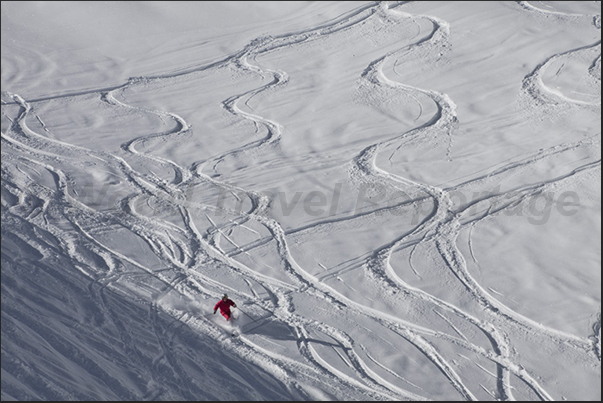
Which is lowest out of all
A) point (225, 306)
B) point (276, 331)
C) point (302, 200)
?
point (276, 331)

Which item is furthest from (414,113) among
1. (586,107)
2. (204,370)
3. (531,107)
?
(204,370)

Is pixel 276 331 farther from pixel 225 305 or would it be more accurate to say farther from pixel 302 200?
pixel 302 200

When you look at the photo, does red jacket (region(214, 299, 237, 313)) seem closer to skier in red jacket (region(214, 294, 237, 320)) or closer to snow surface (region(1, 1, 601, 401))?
skier in red jacket (region(214, 294, 237, 320))

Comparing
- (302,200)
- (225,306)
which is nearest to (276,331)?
(225,306)

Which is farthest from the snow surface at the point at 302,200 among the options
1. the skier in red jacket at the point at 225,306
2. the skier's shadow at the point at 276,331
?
the skier in red jacket at the point at 225,306

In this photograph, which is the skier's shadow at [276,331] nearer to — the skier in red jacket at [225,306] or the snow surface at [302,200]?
the snow surface at [302,200]

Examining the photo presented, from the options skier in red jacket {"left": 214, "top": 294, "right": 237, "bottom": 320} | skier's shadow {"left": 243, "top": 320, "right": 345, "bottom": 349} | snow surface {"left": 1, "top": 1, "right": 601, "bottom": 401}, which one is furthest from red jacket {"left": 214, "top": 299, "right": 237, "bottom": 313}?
skier's shadow {"left": 243, "top": 320, "right": 345, "bottom": 349}
